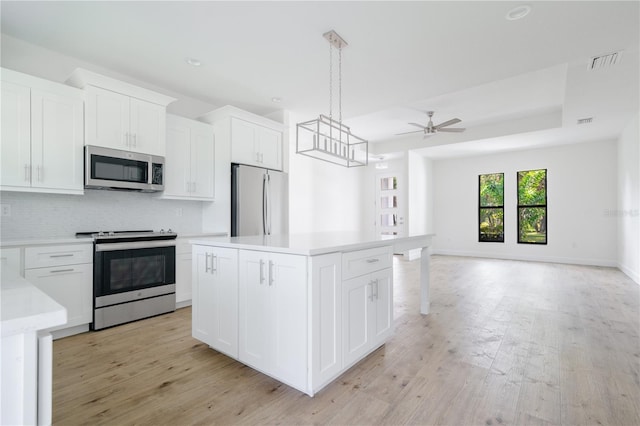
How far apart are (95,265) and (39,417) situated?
2749mm

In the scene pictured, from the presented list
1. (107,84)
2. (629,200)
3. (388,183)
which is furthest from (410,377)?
(388,183)

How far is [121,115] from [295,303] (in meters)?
2.88

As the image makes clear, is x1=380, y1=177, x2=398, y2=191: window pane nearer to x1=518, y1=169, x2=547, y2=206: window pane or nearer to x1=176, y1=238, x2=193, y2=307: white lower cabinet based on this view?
x1=518, y1=169, x2=547, y2=206: window pane

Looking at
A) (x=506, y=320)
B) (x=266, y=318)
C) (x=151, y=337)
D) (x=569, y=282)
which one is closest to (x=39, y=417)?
(x=266, y=318)

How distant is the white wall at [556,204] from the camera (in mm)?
6543

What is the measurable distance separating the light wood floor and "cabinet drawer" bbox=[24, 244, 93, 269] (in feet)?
2.29

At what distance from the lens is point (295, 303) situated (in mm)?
1821

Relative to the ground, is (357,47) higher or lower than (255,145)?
higher

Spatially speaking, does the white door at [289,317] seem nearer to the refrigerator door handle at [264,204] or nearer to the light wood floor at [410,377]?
the light wood floor at [410,377]

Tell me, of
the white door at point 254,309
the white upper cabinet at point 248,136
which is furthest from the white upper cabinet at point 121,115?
the white door at point 254,309

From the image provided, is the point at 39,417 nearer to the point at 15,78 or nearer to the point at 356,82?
the point at 15,78

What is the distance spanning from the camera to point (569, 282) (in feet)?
16.4

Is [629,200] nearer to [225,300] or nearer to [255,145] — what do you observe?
[255,145]

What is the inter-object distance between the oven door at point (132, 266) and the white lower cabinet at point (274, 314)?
5.63 ft
